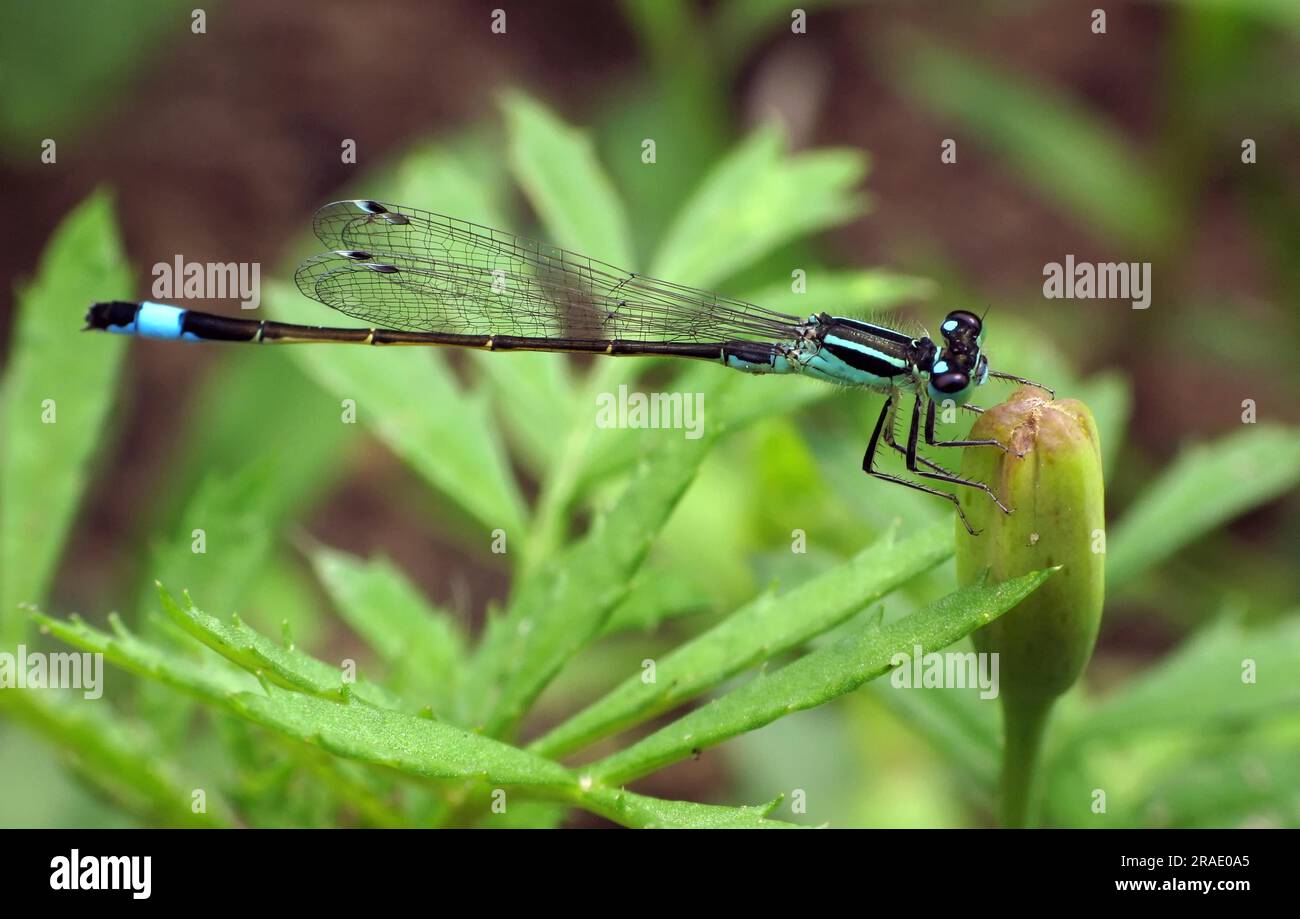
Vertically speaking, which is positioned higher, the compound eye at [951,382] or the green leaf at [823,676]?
the compound eye at [951,382]

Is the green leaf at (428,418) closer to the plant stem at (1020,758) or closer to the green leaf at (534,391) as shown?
the green leaf at (534,391)

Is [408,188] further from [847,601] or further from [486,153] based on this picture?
[486,153]

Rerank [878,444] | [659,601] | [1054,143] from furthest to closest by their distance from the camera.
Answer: [1054,143]
[878,444]
[659,601]

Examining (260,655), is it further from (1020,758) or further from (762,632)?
(1020,758)

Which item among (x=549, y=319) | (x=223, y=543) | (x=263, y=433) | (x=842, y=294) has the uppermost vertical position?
(x=263, y=433)

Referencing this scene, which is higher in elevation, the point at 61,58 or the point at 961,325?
the point at 61,58

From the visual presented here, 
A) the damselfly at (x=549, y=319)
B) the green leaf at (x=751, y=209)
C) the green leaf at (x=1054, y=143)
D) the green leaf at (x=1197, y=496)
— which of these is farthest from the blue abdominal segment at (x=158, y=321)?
the green leaf at (x=1054, y=143)

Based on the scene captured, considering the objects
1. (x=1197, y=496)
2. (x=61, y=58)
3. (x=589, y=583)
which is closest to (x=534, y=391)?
(x=589, y=583)
